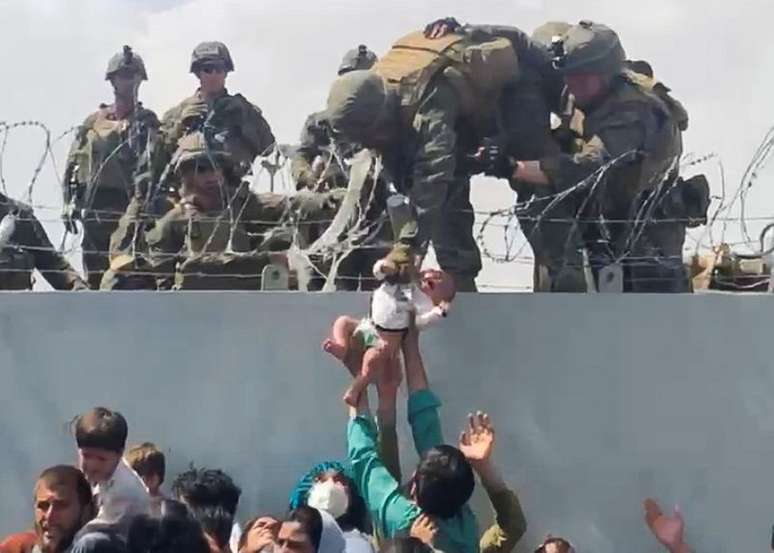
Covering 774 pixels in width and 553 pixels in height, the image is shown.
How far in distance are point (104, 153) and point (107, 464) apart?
14.9ft

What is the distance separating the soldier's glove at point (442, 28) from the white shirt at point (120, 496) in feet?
10.5

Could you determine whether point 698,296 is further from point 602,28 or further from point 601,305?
point 602,28

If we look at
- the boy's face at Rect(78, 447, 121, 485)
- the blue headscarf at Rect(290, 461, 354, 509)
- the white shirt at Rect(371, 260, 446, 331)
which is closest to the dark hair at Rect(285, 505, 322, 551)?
the boy's face at Rect(78, 447, 121, 485)

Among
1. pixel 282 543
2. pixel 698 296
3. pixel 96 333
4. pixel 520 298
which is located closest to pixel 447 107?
pixel 520 298

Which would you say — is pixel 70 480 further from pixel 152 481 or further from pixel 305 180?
pixel 305 180

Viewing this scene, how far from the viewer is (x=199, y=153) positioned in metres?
7.29

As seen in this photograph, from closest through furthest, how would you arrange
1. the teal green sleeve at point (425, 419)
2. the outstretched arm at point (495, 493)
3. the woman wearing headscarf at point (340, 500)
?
the outstretched arm at point (495, 493) < the woman wearing headscarf at point (340, 500) < the teal green sleeve at point (425, 419)

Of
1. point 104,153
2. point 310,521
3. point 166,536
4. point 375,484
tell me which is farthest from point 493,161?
point 166,536

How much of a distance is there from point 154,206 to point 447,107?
5.50 feet

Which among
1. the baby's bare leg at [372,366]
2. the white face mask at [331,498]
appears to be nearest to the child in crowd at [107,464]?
the white face mask at [331,498]

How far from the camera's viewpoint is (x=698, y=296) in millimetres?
6809

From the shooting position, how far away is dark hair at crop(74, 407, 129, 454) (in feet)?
14.6

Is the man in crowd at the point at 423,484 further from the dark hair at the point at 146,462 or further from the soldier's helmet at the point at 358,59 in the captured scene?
the soldier's helmet at the point at 358,59

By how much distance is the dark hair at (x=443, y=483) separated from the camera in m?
4.57
